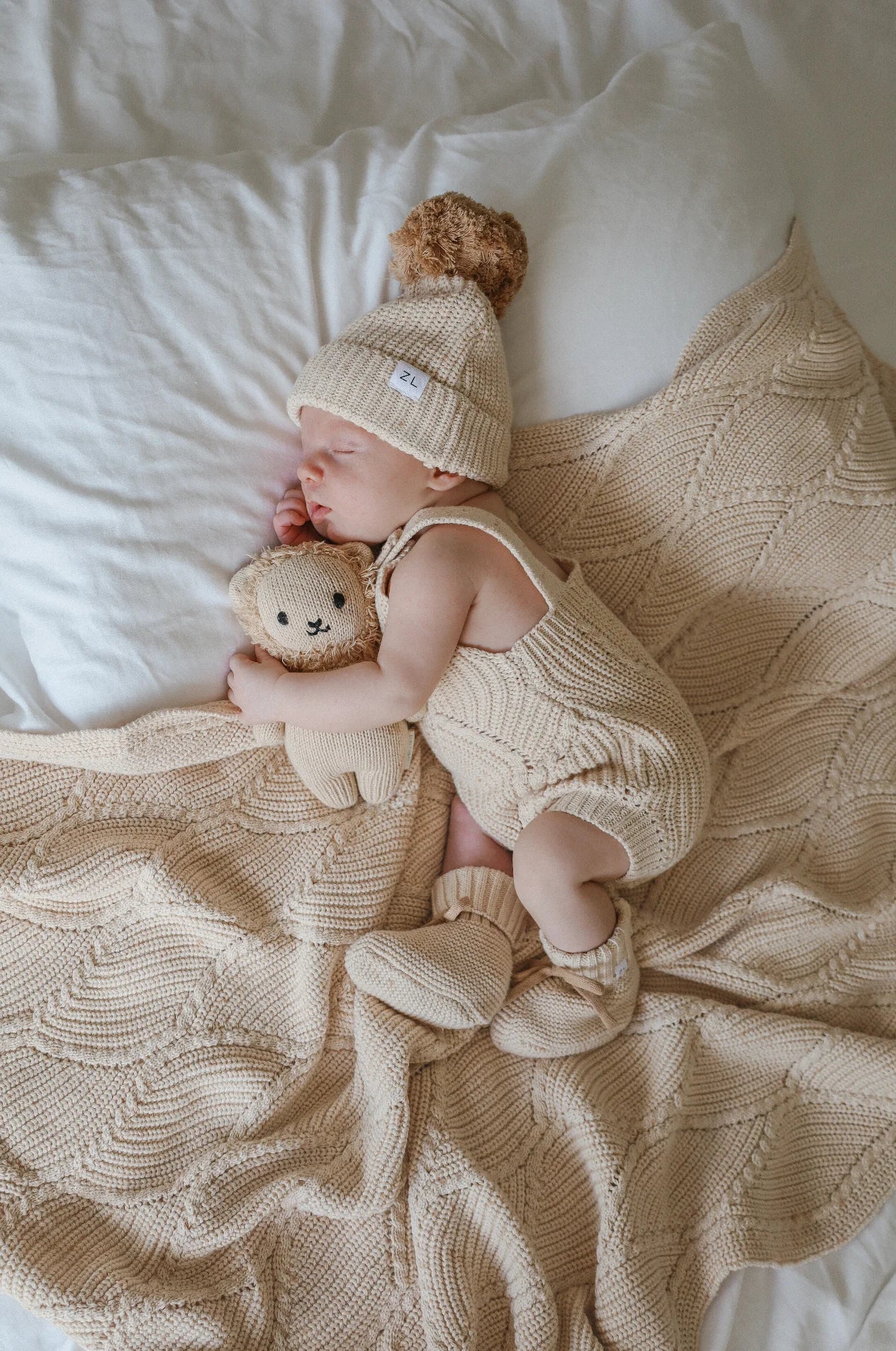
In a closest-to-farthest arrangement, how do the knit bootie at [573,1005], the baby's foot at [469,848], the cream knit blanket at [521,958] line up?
the cream knit blanket at [521,958] → the knit bootie at [573,1005] → the baby's foot at [469,848]

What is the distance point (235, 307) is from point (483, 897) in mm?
765

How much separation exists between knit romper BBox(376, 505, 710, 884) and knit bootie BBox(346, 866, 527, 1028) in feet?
0.40

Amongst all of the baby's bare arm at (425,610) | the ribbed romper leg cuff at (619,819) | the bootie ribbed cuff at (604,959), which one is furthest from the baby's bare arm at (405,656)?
the bootie ribbed cuff at (604,959)

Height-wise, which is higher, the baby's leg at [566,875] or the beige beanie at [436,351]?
the beige beanie at [436,351]

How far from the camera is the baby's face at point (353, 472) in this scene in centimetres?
114

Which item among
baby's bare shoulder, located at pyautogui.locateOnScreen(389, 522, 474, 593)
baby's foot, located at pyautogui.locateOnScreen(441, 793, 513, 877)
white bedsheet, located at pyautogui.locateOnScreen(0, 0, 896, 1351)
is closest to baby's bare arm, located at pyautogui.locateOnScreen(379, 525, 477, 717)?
baby's bare shoulder, located at pyautogui.locateOnScreen(389, 522, 474, 593)

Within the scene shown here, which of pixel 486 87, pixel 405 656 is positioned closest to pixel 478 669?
pixel 405 656

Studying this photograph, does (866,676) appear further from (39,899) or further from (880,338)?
(39,899)

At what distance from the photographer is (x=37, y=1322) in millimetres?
999

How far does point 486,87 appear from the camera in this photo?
146cm

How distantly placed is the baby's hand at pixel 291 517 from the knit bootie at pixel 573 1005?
1.88 ft

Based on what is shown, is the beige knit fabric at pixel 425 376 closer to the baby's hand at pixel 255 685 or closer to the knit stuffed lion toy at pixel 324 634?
the knit stuffed lion toy at pixel 324 634

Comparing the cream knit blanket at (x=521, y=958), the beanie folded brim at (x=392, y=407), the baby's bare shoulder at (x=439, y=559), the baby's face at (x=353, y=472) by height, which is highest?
the beanie folded brim at (x=392, y=407)

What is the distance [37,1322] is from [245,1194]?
9.4 inches
